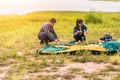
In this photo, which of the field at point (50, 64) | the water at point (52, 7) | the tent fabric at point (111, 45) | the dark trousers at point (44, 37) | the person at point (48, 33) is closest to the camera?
the field at point (50, 64)

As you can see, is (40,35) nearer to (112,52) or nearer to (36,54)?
(36,54)

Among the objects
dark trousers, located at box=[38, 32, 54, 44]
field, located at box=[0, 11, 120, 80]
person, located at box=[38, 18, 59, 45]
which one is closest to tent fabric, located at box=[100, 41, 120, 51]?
field, located at box=[0, 11, 120, 80]

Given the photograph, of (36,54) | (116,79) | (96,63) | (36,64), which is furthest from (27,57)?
(116,79)

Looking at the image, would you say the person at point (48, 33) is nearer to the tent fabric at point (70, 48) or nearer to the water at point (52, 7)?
the tent fabric at point (70, 48)

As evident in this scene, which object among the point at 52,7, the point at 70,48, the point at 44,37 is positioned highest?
the point at 52,7

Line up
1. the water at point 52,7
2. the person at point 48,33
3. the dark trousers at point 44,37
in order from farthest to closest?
the water at point 52,7 → the dark trousers at point 44,37 → the person at point 48,33

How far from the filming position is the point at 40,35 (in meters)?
17.3

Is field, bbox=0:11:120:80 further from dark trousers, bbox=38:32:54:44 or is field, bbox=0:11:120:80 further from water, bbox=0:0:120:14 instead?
water, bbox=0:0:120:14

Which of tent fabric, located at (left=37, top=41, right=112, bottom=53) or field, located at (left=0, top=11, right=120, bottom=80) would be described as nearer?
field, located at (left=0, top=11, right=120, bottom=80)

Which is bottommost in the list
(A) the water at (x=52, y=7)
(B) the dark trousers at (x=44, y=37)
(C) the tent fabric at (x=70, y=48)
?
(C) the tent fabric at (x=70, y=48)

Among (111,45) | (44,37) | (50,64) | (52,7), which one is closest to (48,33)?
(44,37)

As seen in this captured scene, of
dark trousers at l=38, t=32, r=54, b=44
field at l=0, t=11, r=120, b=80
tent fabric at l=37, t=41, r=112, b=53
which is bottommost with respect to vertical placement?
field at l=0, t=11, r=120, b=80

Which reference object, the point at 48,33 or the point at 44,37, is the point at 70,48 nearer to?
the point at 48,33

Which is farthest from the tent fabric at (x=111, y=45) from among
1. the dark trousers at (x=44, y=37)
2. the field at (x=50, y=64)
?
the dark trousers at (x=44, y=37)
